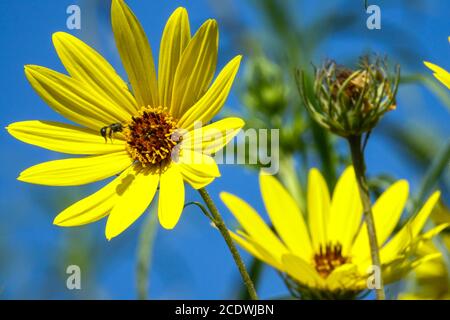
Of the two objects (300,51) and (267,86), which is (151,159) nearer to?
(300,51)

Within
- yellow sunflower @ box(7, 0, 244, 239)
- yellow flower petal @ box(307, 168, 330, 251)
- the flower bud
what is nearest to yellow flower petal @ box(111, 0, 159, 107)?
yellow sunflower @ box(7, 0, 244, 239)

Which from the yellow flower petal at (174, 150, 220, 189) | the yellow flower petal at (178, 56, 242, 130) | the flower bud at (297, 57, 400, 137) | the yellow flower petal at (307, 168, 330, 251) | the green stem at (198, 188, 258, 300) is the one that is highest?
the flower bud at (297, 57, 400, 137)

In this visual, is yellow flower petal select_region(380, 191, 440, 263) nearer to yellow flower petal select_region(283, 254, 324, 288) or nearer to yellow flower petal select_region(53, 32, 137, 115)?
yellow flower petal select_region(283, 254, 324, 288)

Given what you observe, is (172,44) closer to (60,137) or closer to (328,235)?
(60,137)

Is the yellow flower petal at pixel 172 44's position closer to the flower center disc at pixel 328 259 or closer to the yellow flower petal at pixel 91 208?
the yellow flower petal at pixel 91 208

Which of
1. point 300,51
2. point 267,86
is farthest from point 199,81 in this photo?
point 267,86
